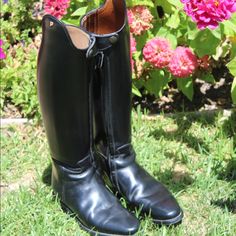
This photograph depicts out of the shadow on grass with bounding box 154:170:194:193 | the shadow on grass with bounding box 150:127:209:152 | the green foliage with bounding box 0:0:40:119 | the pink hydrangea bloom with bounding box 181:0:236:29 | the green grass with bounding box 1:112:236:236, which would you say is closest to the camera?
the pink hydrangea bloom with bounding box 181:0:236:29

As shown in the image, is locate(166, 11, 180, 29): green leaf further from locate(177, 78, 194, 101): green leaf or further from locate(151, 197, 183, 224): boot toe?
locate(151, 197, 183, 224): boot toe

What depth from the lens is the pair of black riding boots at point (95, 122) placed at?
176cm

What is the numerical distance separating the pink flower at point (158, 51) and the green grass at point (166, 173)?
32 centimetres

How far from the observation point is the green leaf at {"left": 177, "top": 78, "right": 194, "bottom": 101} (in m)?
2.53

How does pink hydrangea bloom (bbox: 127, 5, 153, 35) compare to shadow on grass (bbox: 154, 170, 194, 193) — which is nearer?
shadow on grass (bbox: 154, 170, 194, 193)

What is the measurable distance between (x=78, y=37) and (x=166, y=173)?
0.71 m

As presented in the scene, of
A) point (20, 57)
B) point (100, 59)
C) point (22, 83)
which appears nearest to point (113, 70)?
point (100, 59)

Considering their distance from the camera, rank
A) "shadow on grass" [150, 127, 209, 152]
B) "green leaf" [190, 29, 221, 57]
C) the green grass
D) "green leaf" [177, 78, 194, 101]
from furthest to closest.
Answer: "green leaf" [177, 78, 194, 101] → "shadow on grass" [150, 127, 209, 152] → "green leaf" [190, 29, 221, 57] → the green grass

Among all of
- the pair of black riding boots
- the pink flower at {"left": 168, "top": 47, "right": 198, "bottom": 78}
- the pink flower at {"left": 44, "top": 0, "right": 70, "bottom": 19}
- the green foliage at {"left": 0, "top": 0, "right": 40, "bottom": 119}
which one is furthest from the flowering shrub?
the green foliage at {"left": 0, "top": 0, "right": 40, "bottom": 119}

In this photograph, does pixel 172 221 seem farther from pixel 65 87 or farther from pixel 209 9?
pixel 209 9

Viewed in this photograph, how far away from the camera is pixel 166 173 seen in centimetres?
221

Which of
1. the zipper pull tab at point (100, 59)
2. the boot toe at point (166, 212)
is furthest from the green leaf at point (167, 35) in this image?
the boot toe at point (166, 212)

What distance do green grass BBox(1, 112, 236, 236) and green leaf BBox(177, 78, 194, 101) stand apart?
11 centimetres

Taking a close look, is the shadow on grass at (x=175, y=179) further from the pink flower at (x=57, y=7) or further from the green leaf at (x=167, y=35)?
the pink flower at (x=57, y=7)
